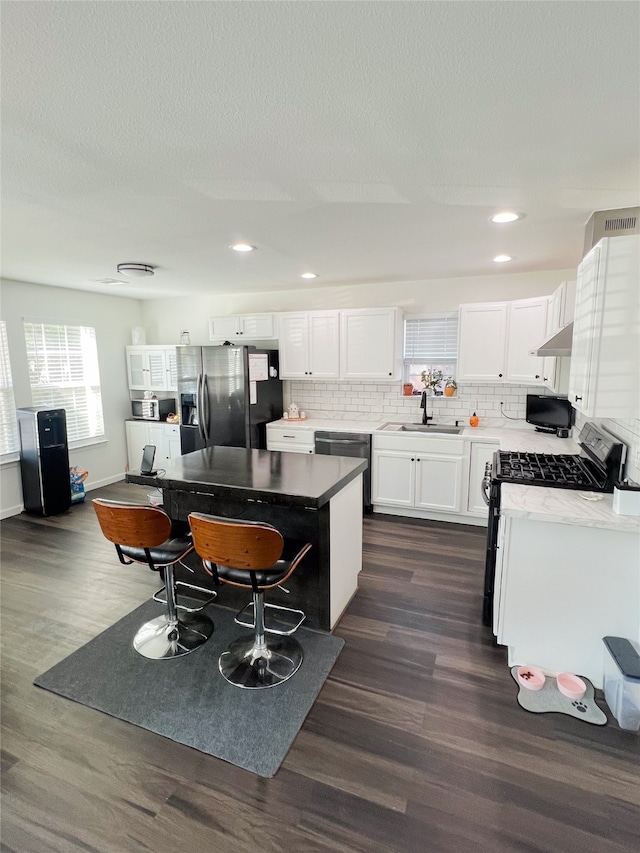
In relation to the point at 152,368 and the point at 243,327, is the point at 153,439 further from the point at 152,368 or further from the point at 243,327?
the point at 243,327

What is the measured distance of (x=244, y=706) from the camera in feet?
6.93

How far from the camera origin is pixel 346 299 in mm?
5156

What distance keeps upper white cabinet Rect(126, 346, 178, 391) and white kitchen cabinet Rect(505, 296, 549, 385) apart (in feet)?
13.7

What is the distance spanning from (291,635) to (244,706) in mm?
561

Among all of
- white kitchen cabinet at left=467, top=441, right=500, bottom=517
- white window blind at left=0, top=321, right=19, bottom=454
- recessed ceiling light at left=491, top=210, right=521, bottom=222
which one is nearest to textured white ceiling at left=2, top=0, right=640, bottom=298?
recessed ceiling light at left=491, top=210, right=521, bottom=222

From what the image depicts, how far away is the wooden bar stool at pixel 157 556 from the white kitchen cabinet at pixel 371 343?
2.88 meters

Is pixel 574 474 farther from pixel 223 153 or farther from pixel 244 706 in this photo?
pixel 223 153

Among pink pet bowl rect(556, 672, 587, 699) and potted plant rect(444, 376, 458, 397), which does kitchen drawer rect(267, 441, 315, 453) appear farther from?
pink pet bowl rect(556, 672, 587, 699)

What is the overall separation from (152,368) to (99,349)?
694 millimetres

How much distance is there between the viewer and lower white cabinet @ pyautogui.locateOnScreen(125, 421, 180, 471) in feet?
19.2

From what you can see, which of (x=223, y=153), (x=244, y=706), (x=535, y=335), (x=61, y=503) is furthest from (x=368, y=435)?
(x=61, y=503)

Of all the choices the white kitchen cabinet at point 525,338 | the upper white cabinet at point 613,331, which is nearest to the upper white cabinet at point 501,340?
the white kitchen cabinet at point 525,338

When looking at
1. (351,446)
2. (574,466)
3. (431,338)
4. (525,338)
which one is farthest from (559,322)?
(351,446)

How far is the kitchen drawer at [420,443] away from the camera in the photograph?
4.22m
